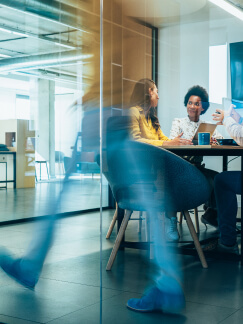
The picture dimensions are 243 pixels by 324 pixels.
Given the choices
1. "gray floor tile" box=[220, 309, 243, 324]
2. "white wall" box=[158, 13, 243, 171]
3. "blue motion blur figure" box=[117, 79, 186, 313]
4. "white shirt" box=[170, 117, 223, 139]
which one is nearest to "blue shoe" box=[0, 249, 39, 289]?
"blue motion blur figure" box=[117, 79, 186, 313]

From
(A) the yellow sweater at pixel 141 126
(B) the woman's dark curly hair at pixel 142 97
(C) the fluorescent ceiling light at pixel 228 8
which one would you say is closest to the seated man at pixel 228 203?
(A) the yellow sweater at pixel 141 126

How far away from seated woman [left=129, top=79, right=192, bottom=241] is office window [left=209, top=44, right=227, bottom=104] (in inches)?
23.7

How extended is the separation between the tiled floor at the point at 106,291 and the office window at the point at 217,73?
1.58 meters

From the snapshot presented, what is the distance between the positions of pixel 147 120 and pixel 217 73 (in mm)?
921

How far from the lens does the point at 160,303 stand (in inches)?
68.4

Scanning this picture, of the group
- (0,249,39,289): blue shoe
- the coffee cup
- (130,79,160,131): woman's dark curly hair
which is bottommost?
(0,249,39,289): blue shoe

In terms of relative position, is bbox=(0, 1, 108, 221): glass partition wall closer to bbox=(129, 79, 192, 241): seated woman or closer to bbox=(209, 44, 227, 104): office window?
bbox=(129, 79, 192, 241): seated woman

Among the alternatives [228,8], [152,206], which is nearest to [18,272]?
[152,206]

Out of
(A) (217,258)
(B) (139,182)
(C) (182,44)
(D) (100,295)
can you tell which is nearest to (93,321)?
(D) (100,295)

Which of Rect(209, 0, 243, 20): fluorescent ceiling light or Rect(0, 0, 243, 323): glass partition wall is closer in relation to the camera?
Rect(0, 0, 243, 323): glass partition wall

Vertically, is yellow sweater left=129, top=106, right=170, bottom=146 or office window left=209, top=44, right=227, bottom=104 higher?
office window left=209, top=44, right=227, bottom=104

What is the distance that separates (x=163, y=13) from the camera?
16.6 ft

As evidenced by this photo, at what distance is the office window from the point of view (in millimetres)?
3676

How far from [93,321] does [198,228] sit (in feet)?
7.22
